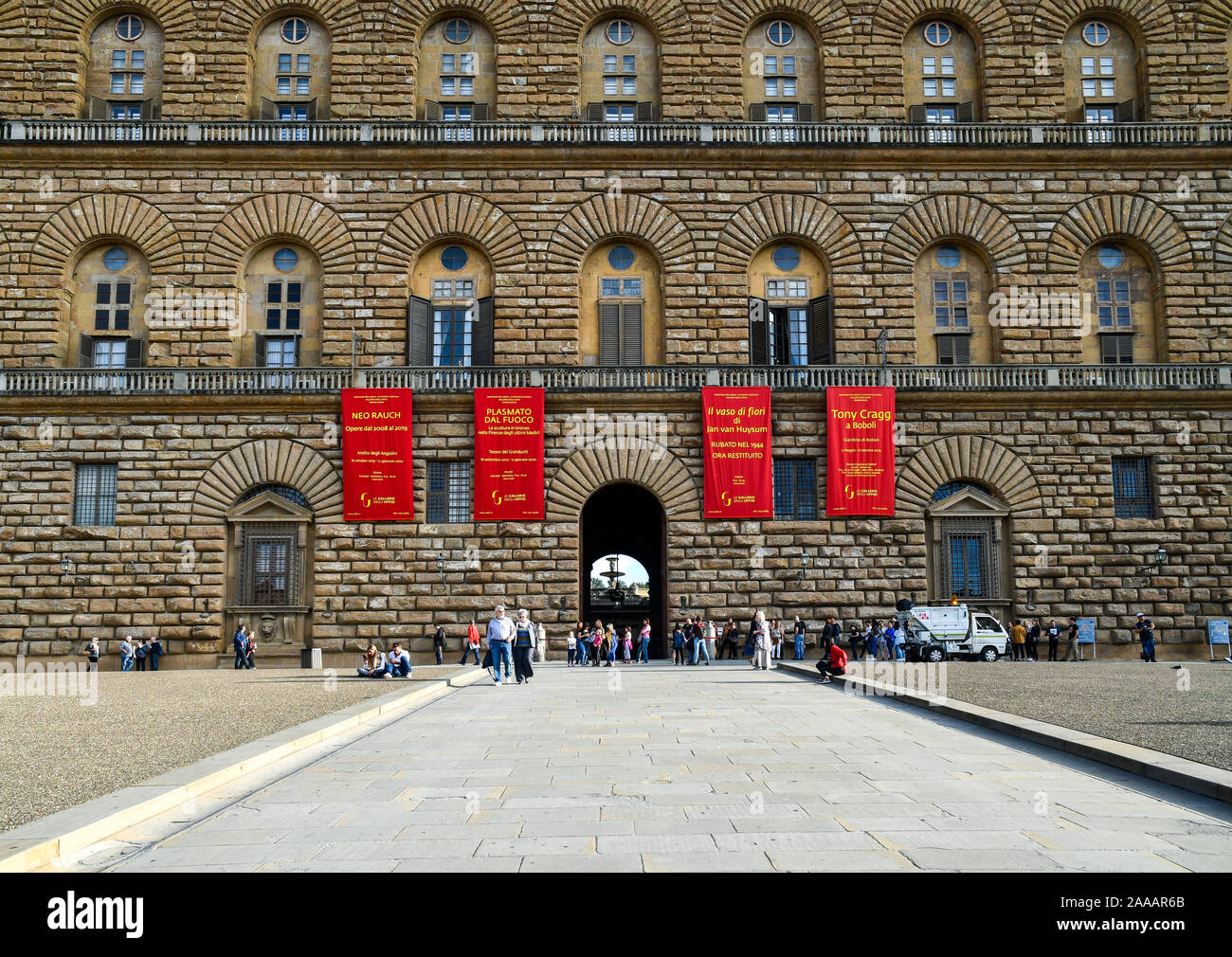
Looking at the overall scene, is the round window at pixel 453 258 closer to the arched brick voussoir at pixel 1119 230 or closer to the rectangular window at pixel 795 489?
the rectangular window at pixel 795 489

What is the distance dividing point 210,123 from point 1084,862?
103ft

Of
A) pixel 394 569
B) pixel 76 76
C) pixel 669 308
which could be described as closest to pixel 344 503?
pixel 394 569

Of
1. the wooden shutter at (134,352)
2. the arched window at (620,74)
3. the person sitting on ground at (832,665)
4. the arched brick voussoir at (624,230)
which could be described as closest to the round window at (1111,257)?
the arched brick voussoir at (624,230)

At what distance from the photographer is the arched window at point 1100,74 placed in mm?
32500

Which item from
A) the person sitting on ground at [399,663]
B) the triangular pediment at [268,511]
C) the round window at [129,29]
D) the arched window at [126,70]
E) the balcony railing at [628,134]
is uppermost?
the round window at [129,29]

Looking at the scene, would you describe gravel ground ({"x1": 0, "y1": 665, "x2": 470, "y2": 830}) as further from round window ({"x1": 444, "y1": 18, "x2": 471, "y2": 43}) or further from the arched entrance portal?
round window ({"x1": 444, "y1": 18, "x2": 471, "y2": 43})

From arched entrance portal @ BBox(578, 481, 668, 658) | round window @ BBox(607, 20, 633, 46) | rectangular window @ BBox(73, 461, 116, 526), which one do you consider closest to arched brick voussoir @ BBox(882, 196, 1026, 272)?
round window @ BBox(607, 20, 633, 46)

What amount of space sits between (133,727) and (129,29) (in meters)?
26.5

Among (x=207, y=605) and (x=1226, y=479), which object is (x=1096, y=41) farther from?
(x=207, y=605)

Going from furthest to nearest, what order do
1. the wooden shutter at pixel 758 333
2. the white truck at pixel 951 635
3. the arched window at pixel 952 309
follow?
1. the arched window at pixel 952 309
2. the wooden shutter at pixel 758 333
3. the white truck at pixel 951 635

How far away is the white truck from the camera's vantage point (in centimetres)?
2877

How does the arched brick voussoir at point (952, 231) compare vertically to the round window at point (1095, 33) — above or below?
below

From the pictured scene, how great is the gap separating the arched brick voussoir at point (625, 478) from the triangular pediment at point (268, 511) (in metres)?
7.07

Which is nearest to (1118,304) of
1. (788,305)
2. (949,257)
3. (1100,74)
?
(949,257)
